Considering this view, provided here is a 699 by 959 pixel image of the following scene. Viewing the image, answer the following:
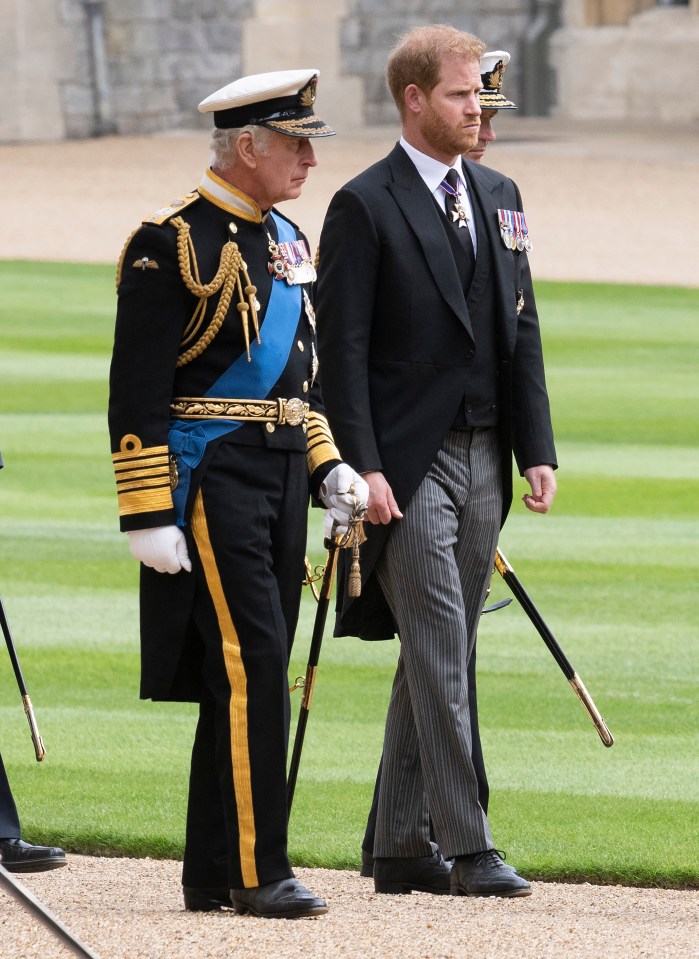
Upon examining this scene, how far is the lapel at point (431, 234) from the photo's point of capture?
4094mm

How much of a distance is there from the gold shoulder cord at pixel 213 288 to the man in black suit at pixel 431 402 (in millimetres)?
331

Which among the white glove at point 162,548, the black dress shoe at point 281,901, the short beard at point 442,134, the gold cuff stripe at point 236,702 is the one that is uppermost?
the short beard at point 442,134

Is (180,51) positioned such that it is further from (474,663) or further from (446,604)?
(446,604)

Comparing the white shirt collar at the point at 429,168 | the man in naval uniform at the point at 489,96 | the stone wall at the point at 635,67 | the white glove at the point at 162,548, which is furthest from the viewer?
the stone wall at the point at 635,67

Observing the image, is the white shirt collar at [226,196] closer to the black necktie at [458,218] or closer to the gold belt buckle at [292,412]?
the gold belt buckle at [292,412]

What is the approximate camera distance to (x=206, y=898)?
12.7ft

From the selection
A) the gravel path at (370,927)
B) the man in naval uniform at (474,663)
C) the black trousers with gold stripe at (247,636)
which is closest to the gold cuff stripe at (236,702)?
the black trousers with gold stripe at (247,636)

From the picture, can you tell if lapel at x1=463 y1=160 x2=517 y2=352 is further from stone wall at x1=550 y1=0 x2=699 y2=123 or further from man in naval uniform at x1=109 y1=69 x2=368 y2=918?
stone wall at x1=550 y1=0 x2=699 y2=123

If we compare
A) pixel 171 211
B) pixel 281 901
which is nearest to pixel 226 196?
pixel 171 211

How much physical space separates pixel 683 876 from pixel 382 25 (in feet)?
78.6

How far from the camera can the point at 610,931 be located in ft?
11.9

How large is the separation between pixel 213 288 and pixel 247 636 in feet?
2.14

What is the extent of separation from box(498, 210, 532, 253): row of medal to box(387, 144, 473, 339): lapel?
0.15m

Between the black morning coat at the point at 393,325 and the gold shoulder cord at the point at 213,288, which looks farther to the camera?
the black morning coat at the point at 393,325
